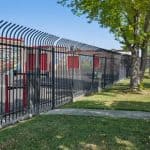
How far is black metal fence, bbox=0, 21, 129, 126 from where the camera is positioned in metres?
10.9

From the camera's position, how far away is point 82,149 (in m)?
8.45

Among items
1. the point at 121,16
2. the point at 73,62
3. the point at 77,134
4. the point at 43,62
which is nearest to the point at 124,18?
the point at 121,16

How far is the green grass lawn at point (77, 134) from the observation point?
8.66 m

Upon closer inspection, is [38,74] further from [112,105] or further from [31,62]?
[112,105]

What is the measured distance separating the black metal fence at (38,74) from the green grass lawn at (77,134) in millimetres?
710

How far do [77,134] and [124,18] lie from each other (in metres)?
13.1

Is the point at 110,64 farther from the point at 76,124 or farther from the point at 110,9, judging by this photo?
the point at 76,124

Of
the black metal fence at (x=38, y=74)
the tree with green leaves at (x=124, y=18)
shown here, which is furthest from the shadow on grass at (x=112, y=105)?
the tree with green leaves at (x=124, y=18)

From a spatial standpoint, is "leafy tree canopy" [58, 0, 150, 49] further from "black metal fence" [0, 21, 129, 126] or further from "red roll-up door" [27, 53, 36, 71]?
"red roll-up door" [27, 53, 36, 71]

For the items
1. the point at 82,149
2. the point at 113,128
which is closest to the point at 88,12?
the point at 113,128

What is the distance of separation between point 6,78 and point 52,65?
137 inches

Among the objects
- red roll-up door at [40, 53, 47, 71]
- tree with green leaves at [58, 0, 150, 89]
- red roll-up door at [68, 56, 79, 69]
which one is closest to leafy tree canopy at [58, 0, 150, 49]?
tree with green leaves at [58, 0, 150, 89]

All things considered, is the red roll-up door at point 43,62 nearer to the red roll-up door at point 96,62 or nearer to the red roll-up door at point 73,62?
the red roll-up door at point 73,62

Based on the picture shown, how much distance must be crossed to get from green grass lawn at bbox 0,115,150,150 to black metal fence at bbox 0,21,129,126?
0.71 m
